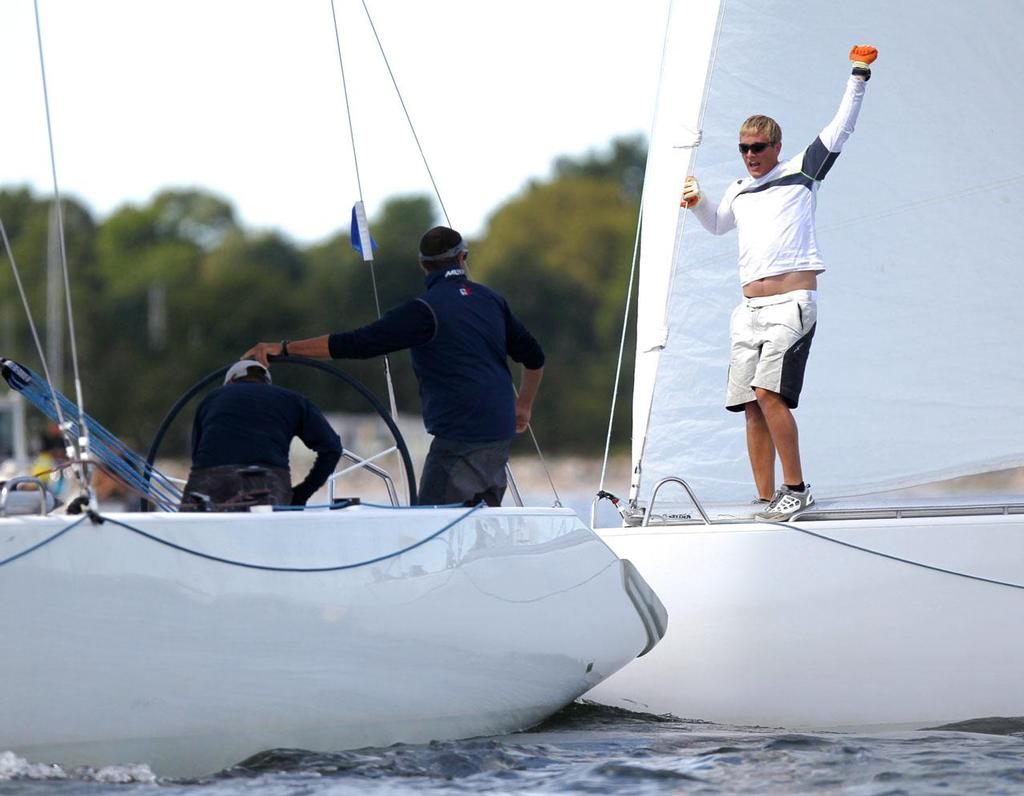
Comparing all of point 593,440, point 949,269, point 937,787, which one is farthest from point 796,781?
point 593,440

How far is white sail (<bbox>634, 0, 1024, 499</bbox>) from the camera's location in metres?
6.31

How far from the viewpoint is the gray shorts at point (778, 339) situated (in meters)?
5.68

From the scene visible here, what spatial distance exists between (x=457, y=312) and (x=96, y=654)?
5.75ft

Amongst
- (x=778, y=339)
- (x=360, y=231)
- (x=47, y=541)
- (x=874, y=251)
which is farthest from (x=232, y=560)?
(x=874, y=251)

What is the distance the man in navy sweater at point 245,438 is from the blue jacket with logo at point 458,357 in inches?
18.5

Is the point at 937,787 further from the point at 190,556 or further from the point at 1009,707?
the point at 190,556

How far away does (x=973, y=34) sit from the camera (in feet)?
20.9

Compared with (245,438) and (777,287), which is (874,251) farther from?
(245,438)

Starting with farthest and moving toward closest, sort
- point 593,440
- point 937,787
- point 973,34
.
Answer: point 593,440, point 973,34, point 937,787

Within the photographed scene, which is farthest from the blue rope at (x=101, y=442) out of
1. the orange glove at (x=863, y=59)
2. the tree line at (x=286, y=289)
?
the tree line at (x=286, y=289)

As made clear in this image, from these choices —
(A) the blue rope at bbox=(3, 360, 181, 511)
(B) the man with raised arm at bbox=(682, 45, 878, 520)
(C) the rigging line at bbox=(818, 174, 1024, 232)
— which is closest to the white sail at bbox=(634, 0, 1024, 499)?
(C) the rigging line at bbox=(818, 174, 1024, 232)

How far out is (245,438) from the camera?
16.2 ft

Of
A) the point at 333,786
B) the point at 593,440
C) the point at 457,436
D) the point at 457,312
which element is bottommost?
the point at 333,786

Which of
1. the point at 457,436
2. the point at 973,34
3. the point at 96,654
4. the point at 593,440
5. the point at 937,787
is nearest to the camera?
Result: the point at 96,654
